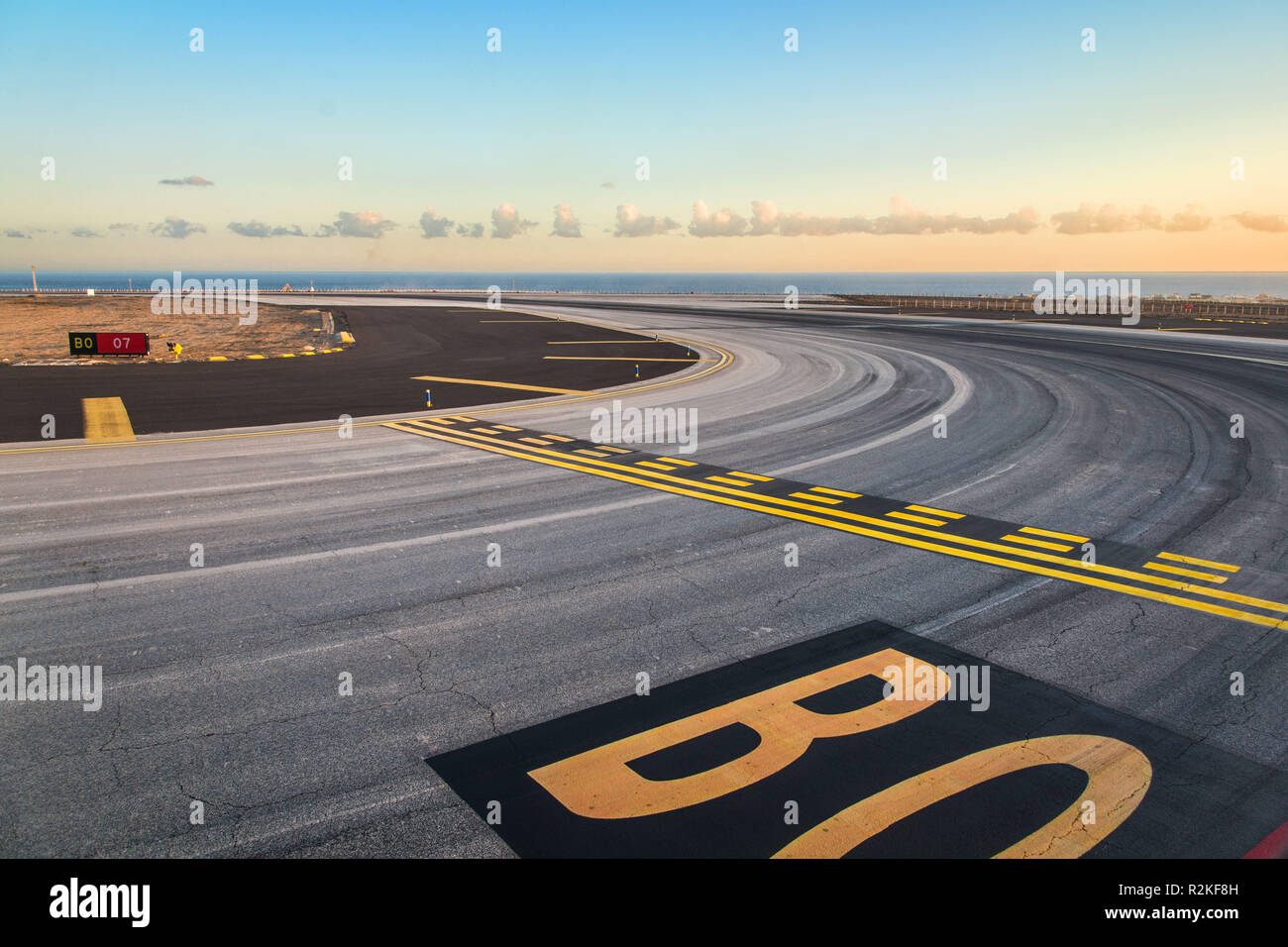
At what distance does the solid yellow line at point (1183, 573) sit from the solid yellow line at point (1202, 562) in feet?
0.90

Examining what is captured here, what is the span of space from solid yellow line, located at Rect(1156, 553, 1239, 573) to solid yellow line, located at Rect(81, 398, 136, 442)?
58.2ft

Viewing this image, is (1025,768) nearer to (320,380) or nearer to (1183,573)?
(1183,573)

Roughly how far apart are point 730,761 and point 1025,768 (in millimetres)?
2011

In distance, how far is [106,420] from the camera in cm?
1720

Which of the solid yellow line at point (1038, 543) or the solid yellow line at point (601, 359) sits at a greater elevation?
the solid yellow line at point (601, 359)

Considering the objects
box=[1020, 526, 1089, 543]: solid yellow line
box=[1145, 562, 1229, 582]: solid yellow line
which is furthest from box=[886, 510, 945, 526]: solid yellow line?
box=[1145, 562, 1229, 582]: solid yellow line

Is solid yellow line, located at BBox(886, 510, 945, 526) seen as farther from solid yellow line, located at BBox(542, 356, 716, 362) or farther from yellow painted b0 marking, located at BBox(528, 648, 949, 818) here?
solid yellow line, located at BBox(542, 356, 716, 362)

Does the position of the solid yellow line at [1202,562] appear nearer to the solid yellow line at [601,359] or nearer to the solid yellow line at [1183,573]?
the solid yellow line at [1183,573]

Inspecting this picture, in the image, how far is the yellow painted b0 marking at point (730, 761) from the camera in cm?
500

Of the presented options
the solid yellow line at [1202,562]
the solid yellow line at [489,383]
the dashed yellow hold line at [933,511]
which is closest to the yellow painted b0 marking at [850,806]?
the solid yellow line at [1202,562]

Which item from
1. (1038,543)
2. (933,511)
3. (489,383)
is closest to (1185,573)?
(1038,543)

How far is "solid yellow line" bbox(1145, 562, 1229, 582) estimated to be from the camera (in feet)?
28.4

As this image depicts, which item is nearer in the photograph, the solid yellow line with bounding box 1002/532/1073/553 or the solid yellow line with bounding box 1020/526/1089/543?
the solid yellow line with bounding box 1002/532/1073/553

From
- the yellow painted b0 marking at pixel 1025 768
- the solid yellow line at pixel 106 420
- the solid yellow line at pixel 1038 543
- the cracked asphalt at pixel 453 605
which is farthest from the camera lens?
the solid yellow line at pixel 106 420
